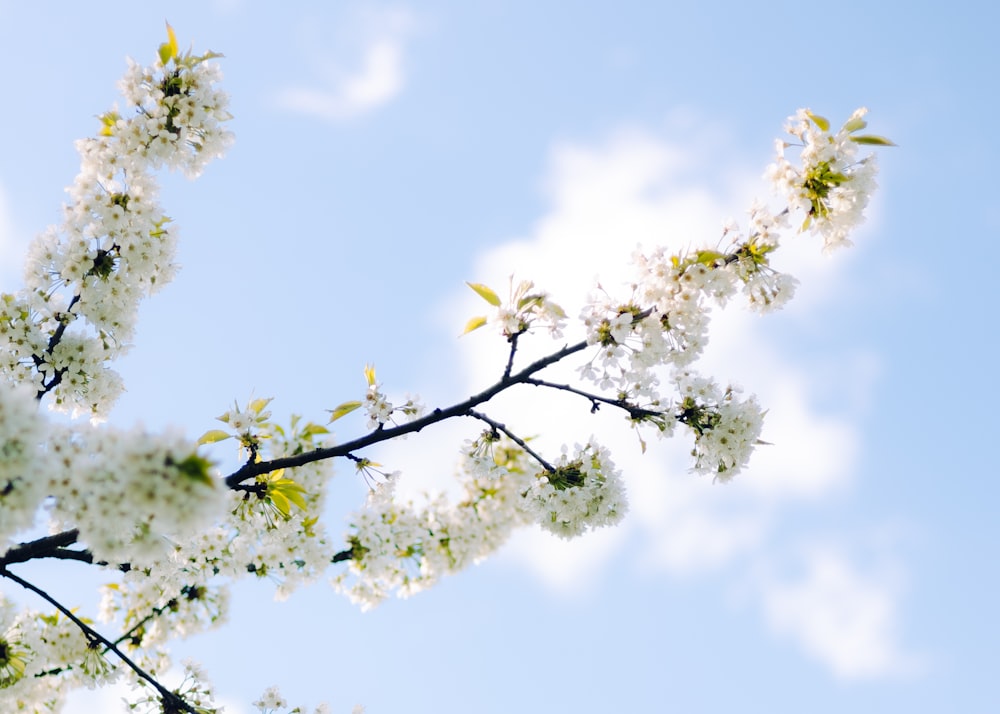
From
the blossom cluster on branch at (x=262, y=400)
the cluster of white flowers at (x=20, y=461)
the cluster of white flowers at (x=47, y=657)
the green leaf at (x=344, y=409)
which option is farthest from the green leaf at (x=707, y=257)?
the cluster of white flowers at (x=47, y=657)

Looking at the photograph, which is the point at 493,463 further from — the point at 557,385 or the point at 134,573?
the point at 134,573

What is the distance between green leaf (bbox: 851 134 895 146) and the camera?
468 centimetres

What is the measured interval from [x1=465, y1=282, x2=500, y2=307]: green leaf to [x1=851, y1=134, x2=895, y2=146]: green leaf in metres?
2.36

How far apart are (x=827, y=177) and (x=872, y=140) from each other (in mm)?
317

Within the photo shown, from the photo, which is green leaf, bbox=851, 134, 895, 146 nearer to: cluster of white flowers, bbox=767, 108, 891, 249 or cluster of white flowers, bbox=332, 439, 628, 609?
cluster of white flowers, bbox=767, 108, 891, 249

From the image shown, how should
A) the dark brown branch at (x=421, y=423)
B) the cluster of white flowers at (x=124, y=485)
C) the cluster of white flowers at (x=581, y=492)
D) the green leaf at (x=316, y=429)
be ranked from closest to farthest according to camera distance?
the cluster of white flowers at (x=124, y=485)
the dark brown branch at (x=421, y=423)
the cluster of white flowers at (x=581, y=492)
the green leaf at (x=316, y=429)

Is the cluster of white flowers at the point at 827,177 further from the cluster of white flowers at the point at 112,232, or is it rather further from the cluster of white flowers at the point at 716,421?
the cluster of white flowers at the point at 112,232

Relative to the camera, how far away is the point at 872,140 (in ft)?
15.5

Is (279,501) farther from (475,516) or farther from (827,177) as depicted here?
(475,516)

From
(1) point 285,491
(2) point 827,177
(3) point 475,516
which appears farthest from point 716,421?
(3) point 475,516

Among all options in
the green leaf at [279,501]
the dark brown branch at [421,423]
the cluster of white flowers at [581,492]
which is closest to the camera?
the dark brown branch at [421,423]

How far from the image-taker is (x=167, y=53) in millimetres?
5180

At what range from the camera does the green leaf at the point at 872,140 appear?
4676 mm

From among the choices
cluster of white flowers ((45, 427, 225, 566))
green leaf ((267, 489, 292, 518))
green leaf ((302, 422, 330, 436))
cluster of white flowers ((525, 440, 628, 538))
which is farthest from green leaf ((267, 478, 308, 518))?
cluster of white flowers ((45, 427, 225, 566))
